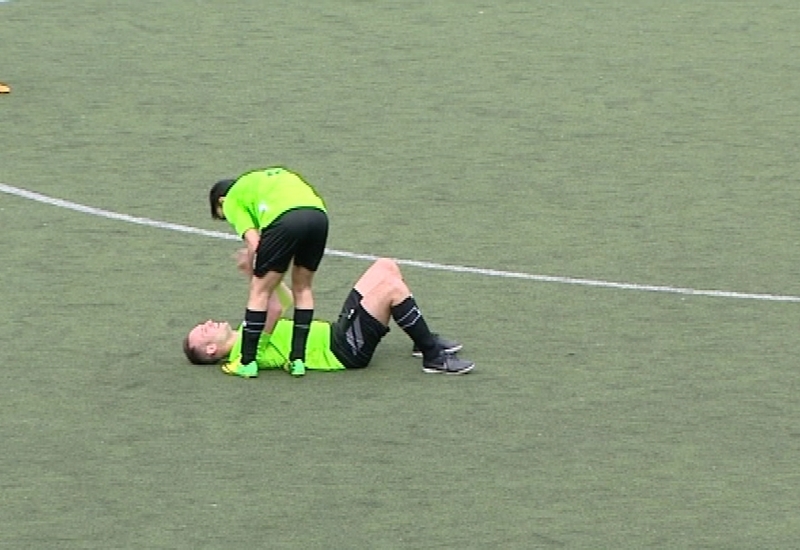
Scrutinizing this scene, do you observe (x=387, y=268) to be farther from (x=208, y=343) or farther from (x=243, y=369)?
Answer: (x=208, y=343)

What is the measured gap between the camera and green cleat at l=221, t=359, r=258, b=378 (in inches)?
500

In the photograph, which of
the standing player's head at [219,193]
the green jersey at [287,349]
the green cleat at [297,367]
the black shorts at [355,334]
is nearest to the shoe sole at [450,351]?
the black shorts at [355,334]

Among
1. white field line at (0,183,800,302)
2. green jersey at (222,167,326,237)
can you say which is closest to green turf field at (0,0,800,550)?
white field line at (0,183,800,302)

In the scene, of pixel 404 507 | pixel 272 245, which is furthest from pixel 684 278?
pixel 404 507

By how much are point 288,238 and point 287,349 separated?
2.49ft

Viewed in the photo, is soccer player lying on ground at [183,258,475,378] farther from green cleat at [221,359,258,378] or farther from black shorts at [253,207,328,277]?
black shorts at [253,207,328,277]

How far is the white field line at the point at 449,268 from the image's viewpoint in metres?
14.4

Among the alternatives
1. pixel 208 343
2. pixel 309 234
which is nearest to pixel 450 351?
pixel 309 234

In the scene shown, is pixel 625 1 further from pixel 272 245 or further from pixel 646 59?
A: pixel 272 245

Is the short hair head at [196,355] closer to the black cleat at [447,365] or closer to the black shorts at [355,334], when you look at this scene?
the black shorts at [355,334]

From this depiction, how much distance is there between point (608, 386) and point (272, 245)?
1.99 meters

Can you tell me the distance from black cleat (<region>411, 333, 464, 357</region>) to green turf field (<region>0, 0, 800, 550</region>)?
0.26 ft

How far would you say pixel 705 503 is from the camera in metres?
10.9

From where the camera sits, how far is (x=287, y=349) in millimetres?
12828
